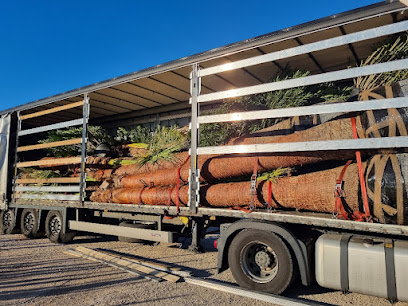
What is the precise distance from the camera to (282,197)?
472 cm

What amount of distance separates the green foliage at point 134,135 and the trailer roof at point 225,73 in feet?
2.44

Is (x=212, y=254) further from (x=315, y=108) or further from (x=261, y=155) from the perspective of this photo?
(x=315, y=108)

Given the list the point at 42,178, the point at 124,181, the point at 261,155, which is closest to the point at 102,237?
the point at 42,178

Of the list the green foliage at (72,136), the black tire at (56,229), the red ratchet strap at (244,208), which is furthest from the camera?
the green foliage at (72,136)

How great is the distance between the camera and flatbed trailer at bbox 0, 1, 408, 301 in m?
3.99

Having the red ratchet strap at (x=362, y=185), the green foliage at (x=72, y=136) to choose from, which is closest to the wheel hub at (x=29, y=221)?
the green foliage at (x=72, y=136)

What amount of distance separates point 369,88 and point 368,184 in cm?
151

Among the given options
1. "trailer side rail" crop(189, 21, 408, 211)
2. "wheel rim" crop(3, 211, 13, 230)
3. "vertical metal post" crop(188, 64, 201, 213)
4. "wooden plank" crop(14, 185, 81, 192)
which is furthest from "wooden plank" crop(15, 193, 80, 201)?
"trailer side rail" crop(189, 21, 408, 211)

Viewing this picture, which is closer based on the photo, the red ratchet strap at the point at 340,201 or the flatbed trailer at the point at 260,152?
the flatbed trailer at the point at 260,152

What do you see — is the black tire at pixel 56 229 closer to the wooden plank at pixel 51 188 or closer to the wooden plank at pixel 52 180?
the wooden plank at pixel 51 188

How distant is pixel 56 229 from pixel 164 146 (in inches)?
174

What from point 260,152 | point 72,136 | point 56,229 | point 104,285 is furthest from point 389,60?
point 56,229

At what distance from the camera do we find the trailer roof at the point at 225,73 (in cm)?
463

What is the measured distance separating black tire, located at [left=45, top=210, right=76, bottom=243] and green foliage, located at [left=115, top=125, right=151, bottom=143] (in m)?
2.81
